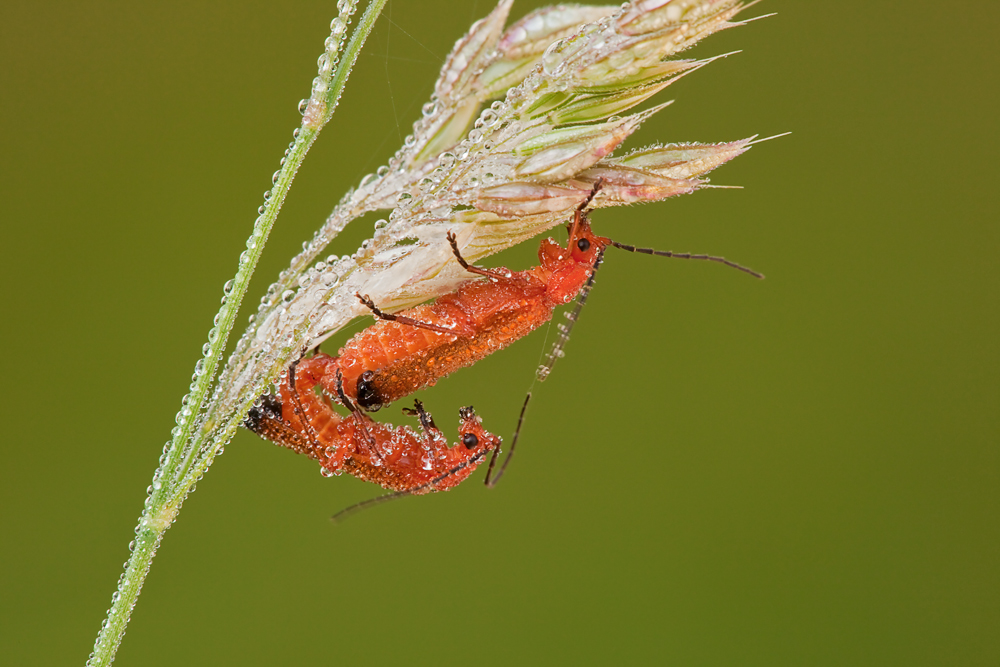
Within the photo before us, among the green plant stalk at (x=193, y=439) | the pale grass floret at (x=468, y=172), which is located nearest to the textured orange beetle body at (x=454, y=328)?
the pale grass floret at (x=468, y=172)

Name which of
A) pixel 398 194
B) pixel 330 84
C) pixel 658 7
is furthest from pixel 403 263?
pixel 658 7

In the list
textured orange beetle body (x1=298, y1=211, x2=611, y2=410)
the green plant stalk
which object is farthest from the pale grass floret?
textured orange beetle body (x1=298, y1=211, x2=611, y2=410)

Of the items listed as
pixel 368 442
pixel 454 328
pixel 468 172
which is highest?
pixel 468 172

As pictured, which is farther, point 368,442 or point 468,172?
point 368,442

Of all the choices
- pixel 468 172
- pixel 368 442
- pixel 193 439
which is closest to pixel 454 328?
pixel 368 442

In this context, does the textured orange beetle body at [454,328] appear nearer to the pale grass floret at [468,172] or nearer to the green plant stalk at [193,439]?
the pale grass floret at [468,172]

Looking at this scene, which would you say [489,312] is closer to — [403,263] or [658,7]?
[403,263]

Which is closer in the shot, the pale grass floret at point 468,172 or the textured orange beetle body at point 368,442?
the pale grass floret at point 468,172

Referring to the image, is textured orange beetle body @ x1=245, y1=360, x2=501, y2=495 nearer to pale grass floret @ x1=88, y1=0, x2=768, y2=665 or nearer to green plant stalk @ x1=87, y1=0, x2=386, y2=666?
pale grass floret @ x1=88, y1=0, x2=768, y2=665

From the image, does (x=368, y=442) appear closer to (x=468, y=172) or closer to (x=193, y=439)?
(x=193, y=439)
